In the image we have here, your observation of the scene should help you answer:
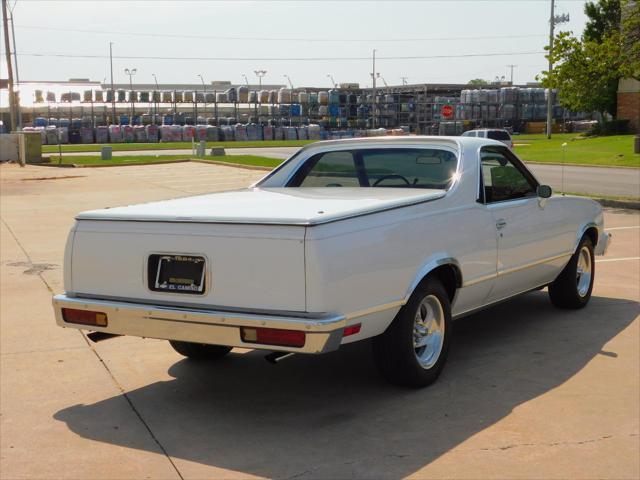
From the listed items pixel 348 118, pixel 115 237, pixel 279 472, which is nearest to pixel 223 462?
pixel 279 472

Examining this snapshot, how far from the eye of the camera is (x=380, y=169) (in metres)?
6.89

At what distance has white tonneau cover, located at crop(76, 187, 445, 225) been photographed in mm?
5043

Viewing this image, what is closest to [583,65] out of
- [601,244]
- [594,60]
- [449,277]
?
[594,60]

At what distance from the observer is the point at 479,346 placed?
22.5ft

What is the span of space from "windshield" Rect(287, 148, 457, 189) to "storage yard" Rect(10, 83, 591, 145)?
207ft

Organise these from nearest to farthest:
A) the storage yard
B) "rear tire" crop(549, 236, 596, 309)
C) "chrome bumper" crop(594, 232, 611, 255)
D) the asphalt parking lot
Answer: the asphalt parking lot → "rear tire" crop(549, 236, 596, 309) → "chrome bumper" crop(594, 232, 611, 255) → the storage yard

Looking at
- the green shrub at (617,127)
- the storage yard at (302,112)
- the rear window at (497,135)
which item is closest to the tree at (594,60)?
the rear window at (497,135)

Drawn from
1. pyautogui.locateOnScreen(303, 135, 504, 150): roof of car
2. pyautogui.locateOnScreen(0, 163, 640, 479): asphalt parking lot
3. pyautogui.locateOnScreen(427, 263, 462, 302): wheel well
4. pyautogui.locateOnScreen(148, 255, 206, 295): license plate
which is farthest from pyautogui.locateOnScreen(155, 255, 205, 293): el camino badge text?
pyautogui.locateOnScreen(303, 135, 504, 150): roof of car

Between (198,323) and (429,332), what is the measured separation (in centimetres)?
155

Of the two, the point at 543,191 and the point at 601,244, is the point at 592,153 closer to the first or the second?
the point at 601,244

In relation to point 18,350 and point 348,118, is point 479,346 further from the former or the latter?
point 348,118

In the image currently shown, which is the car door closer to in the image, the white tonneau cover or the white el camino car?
the white el camino car

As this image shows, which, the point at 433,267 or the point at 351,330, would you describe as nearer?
the point at 351,330

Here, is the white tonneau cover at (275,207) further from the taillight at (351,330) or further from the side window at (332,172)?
the taillight at (351,330)
